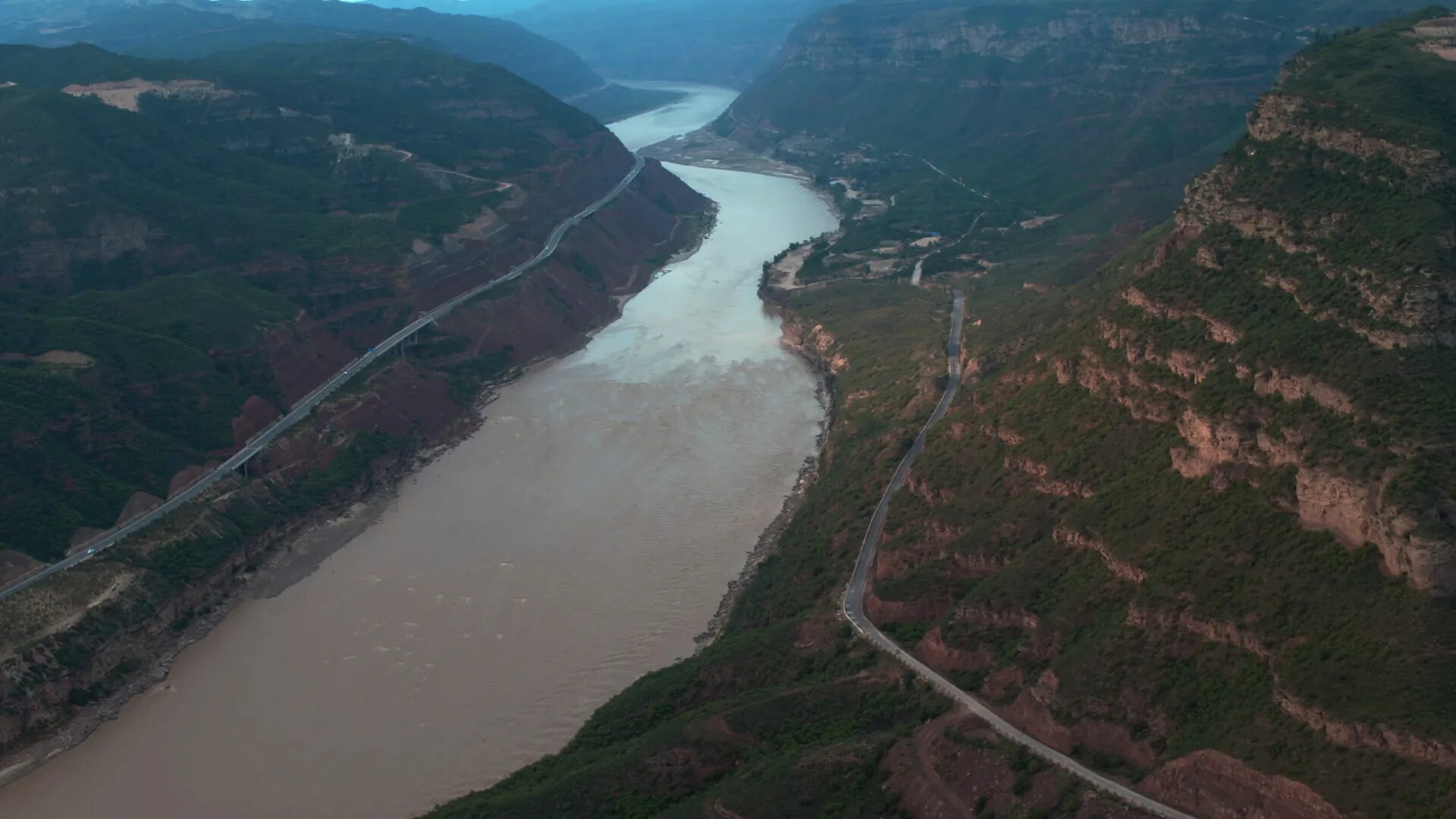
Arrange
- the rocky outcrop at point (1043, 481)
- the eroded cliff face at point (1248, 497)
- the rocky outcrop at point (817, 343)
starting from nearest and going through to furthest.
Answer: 1. the eroded cliff face at point (1248, 497)
2. the rocky outcrop at point (1043, 481)
3. the rocky outcrop at point (817, 343)

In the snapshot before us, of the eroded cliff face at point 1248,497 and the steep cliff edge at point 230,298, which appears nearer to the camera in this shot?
the eroded cliff face at point 1248,497

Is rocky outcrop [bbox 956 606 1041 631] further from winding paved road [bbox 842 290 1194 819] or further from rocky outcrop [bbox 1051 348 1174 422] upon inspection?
rocky outcrop [bbox 1051 348 1174 422]

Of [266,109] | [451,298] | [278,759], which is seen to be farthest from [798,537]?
[266,109]

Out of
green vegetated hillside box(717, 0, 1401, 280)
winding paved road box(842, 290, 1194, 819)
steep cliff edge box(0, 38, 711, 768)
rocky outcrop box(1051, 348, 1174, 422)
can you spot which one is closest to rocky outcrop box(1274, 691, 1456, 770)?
winding paved road box(842, 290, 1194, 819)

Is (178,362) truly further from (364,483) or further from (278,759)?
(278,759)

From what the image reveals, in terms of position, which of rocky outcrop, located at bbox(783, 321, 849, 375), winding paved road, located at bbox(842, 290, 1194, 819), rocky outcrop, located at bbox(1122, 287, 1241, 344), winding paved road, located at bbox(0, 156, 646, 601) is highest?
rocky outcrop, located at bbox(1122, 287, 1241, 344)

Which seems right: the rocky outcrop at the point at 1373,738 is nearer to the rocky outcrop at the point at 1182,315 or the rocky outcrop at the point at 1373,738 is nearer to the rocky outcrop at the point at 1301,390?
the rocky outcrop at the point at 1301,390

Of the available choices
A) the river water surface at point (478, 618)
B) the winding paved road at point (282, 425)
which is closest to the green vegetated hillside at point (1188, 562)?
the river water surface at point (478, 618)
